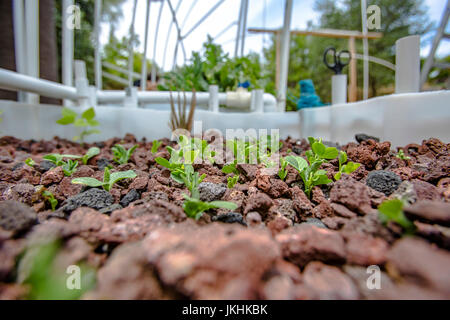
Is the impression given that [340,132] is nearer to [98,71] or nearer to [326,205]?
[326,205]

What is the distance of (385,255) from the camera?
34 cm

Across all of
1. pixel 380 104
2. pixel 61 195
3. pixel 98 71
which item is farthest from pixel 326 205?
pixel 98 71

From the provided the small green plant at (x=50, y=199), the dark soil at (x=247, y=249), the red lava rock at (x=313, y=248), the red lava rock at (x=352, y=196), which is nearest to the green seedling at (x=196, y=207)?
the dark soil at (x=247, y=249)

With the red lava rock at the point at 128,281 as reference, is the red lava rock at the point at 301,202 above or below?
above

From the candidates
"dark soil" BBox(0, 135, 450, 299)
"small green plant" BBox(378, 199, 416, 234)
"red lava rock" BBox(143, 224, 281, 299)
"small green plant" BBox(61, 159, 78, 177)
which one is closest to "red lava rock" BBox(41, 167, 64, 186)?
"small green plant" BBox(61, 159, 78, 177)

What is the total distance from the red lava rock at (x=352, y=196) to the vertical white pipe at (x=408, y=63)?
1064mm

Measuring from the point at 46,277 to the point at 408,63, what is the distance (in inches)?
64.4

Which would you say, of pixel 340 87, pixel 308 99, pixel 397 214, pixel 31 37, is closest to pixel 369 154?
pixel 397 214

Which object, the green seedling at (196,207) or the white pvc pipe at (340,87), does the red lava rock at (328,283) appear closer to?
the green seedling at (196,207)

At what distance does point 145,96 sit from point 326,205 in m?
2.09

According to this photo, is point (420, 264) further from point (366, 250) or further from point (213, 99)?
point (213, 99)

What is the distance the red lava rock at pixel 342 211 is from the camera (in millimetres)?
484

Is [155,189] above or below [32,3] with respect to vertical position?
below

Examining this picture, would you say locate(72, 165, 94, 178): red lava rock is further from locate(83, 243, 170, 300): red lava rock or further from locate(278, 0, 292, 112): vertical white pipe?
locate(278, 0, 292, 112): vertical white pipe
